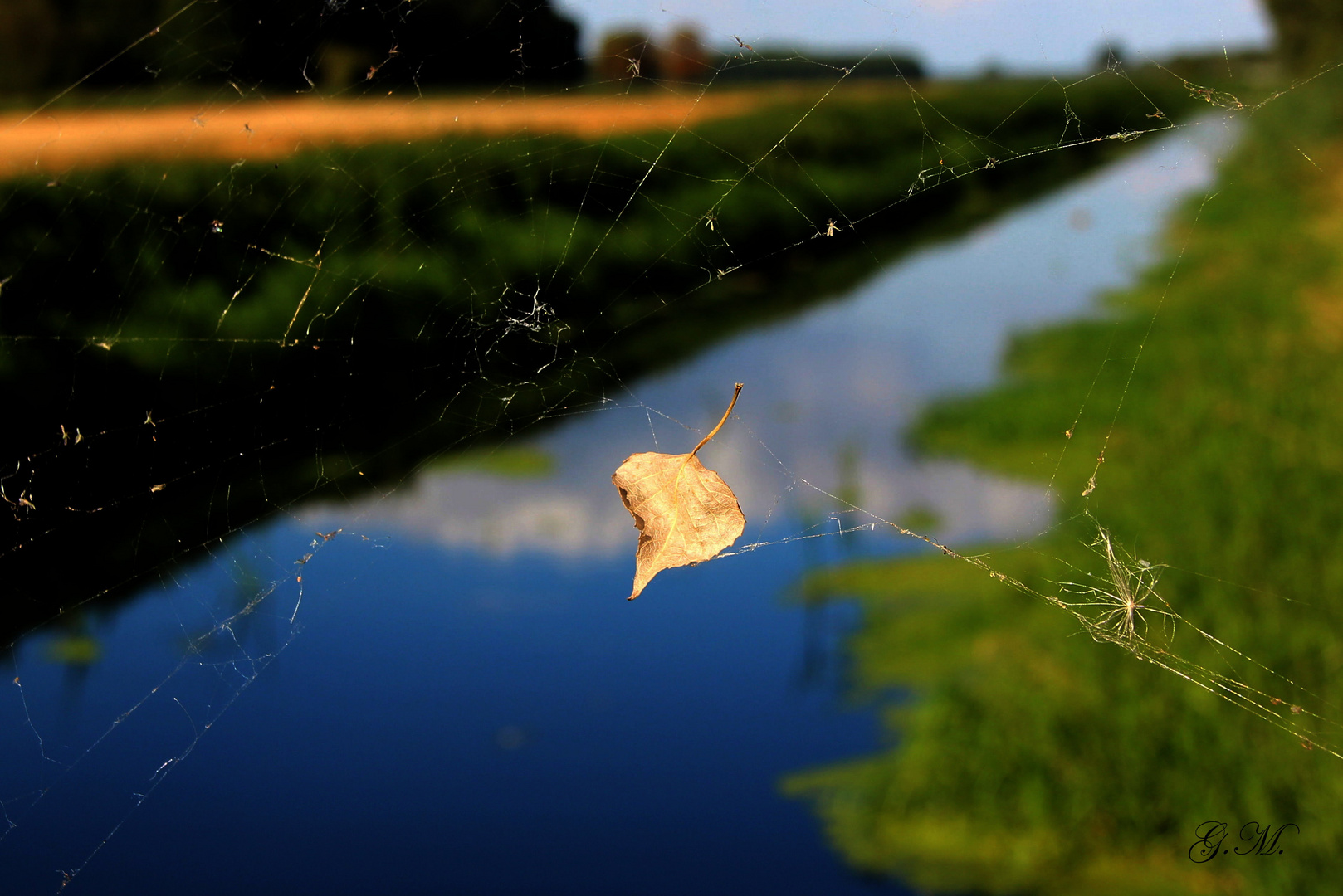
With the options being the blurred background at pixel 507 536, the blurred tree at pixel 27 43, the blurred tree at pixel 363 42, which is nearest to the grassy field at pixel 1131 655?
the blurred background at pixel 507 536

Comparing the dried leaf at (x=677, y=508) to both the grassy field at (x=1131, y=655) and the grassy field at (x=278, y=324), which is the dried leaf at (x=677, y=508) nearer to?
the grassy field at (x=1131, y=655)

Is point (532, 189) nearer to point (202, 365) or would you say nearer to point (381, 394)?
point (381, 394)

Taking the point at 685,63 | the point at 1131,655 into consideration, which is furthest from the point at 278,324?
the point at 1131,655

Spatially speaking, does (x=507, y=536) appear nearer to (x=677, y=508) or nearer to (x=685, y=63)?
(x=685, y=63)

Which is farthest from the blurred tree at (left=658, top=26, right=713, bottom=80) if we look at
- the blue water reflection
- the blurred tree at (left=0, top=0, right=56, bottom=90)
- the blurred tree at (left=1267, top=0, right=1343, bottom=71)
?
the blurred tree at (left=1267, top=0, right=1343, bottom=71)

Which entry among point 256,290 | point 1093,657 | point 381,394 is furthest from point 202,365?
point 1093,657

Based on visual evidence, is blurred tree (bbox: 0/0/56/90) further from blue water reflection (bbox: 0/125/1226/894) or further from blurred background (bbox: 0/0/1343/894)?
blue water reflection (bbox: 0/125/1226/894)
